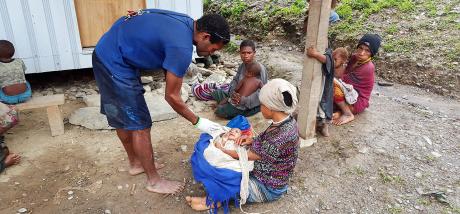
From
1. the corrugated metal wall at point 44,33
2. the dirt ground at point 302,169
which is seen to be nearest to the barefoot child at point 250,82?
the dirt ground at point 302,169

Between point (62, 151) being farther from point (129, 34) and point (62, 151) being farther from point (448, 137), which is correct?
point (448, 137)

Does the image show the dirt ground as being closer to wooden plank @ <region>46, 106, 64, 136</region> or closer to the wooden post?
wooden plank @ <region>46, 106, 64, 136</region>

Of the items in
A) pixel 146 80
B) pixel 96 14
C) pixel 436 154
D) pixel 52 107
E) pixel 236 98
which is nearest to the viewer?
pixel 436 154

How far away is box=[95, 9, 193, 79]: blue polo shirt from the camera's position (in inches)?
94.3

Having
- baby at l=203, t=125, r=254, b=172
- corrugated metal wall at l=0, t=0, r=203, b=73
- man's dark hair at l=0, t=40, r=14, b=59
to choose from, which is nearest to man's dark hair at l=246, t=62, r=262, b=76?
baby at l=203, t=125, r=254, b=172

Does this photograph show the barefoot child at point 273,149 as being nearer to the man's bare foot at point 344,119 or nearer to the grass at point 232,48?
the man's bare foot at point 344,119

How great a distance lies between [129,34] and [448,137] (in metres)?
3.66

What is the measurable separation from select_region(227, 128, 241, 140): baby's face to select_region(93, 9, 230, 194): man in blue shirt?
19 cm

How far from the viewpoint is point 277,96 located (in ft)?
7.82

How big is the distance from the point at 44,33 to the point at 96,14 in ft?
2.67

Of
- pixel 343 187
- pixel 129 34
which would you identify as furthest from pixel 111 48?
pixel 343 187

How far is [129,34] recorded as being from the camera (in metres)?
2.52

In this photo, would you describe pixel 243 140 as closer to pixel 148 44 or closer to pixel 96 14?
pixel 148 44

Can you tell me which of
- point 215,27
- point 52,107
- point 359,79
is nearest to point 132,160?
point 52,107
